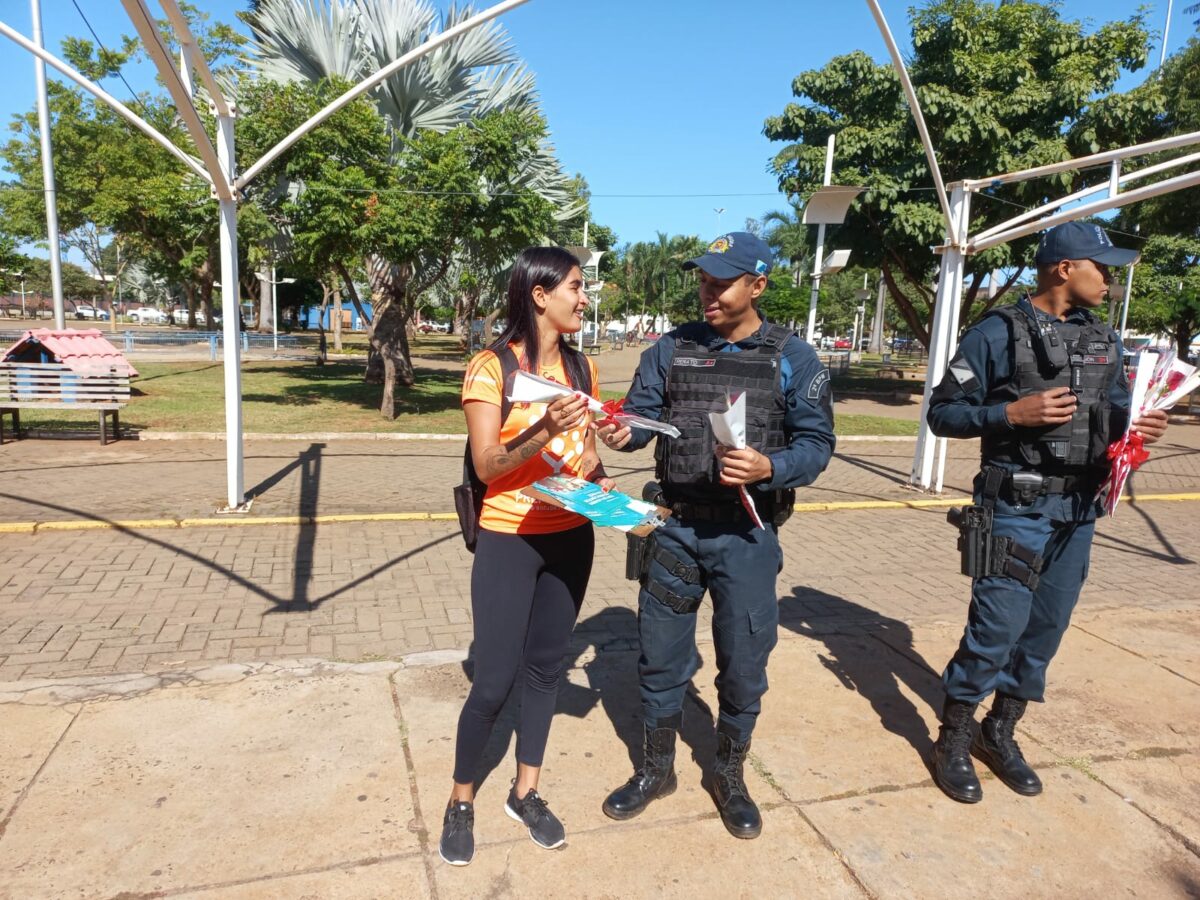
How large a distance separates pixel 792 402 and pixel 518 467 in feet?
3.13

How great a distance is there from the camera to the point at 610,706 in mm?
3500

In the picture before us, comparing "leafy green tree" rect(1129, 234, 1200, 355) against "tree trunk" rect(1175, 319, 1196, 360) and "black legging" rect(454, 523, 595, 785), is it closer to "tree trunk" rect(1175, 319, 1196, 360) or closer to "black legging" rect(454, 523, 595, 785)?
"tree trunk" rect(1175, 319, 1196, 360)

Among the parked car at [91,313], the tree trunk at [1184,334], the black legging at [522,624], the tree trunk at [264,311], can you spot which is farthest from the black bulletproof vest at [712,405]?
the parked car at [91,313]

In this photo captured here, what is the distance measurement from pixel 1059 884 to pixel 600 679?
1979mm

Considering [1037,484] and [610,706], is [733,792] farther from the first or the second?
[1037,484]

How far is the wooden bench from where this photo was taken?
364 inches

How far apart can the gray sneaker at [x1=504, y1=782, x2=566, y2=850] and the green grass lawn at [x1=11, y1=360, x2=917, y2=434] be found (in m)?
9.71

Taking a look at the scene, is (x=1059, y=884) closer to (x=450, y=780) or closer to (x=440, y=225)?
(x=450, y=780)

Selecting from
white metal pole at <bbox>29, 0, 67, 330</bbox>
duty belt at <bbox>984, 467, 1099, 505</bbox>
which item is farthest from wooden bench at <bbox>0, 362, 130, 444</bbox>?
duty belt at <bbox>984, 467, 1099, 505</bbox>

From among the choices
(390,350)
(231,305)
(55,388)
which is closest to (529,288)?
(231,305)

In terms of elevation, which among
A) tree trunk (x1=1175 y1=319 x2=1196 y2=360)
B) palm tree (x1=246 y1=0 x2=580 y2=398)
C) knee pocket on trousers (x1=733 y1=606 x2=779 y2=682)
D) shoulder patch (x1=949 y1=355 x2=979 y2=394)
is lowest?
knee pocket on trousers (x1=733 y1=606 x2=779 y2=682)

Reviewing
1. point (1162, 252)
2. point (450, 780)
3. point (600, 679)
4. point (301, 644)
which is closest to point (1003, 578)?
point (600, 679)

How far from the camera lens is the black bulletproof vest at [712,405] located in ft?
8.27

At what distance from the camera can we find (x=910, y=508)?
7965mm
